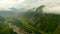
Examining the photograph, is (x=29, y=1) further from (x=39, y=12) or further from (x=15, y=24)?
(x=15, y=24)

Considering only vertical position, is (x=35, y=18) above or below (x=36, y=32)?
above

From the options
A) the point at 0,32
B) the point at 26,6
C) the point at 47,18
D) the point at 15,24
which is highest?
the point at 26,6

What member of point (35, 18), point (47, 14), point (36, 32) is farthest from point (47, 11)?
point (36, 32)

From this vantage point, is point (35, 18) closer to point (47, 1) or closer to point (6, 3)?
point (47, 1)

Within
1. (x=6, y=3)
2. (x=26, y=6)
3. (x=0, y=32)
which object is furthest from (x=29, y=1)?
(x=0, y=32)

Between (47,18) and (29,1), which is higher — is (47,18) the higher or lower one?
the lower one

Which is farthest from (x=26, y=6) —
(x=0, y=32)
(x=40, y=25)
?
(x=0, y=32)

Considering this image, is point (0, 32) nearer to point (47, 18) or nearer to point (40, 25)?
point (40, 25)
